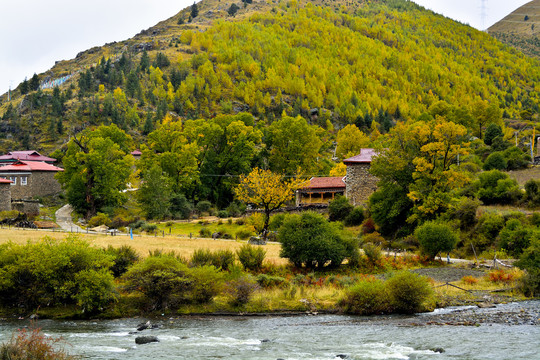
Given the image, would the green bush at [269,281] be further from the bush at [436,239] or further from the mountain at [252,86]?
the mountain at [252,86]

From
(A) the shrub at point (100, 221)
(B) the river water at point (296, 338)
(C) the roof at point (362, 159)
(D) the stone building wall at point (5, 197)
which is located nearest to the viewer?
(B) the river water at point (296, 338)

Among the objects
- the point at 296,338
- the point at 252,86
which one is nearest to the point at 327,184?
the point at 296,338

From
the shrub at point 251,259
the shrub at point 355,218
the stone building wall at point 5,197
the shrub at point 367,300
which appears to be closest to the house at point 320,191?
the shrub at point 355,218

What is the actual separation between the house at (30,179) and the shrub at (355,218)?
43140 mm

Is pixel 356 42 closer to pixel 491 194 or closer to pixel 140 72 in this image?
pixel 140 72

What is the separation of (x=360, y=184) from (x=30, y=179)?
4461cm

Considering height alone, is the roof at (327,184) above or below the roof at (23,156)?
below

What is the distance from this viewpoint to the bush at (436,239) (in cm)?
3528

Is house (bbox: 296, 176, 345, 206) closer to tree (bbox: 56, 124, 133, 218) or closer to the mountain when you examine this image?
tree (bbox: 56, 124, 133, 218)

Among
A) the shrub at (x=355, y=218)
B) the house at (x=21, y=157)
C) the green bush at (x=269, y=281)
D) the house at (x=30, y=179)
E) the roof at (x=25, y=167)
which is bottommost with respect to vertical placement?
the green bush at (x=269, y=281)

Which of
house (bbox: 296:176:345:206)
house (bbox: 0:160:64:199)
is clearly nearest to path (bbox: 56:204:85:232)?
house (bbox: 0:160:64:199)

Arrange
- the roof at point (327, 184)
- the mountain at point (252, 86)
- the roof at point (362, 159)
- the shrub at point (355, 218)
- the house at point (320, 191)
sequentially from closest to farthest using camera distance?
the shrub at point (355, 218), the roof at point (362, 159), the roof at point (327, 184), the house at point (320, 191), the mountain at point (252, 86)

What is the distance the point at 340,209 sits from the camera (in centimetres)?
5259

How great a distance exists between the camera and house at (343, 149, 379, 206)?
55594 mm
